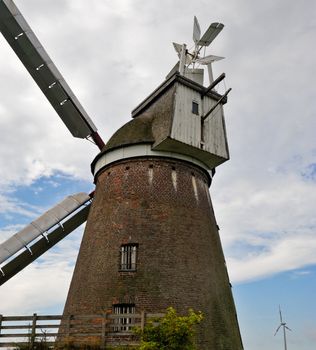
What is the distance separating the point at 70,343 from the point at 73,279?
15.2ft

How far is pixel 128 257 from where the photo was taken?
1546cm

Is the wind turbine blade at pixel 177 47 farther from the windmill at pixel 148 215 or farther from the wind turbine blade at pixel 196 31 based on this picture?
the windmill at pixel 148 215

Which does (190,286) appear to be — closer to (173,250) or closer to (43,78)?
(173,250)

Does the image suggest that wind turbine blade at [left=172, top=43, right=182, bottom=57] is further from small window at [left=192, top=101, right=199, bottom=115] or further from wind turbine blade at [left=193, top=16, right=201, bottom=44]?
small window at [left=192, top=101, right=199, bottom=115]

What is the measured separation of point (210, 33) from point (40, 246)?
515 inches

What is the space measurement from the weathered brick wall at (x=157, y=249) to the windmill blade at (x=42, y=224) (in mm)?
2353

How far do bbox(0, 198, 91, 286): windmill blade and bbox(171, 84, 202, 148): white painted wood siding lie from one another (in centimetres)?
648

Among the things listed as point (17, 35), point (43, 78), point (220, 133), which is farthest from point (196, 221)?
point (17, 35)

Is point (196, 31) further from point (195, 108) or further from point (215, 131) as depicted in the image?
point (215, 131)

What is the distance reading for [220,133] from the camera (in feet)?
61.6

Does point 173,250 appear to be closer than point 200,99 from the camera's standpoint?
Yes

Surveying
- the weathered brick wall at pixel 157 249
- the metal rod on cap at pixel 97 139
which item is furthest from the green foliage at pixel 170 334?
the metal rod on cap at pixel 97 139

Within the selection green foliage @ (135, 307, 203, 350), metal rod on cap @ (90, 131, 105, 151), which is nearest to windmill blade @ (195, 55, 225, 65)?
metal rod on cap @ (90, 131, 105, 151)

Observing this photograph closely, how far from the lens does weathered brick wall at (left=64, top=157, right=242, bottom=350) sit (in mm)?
14750
